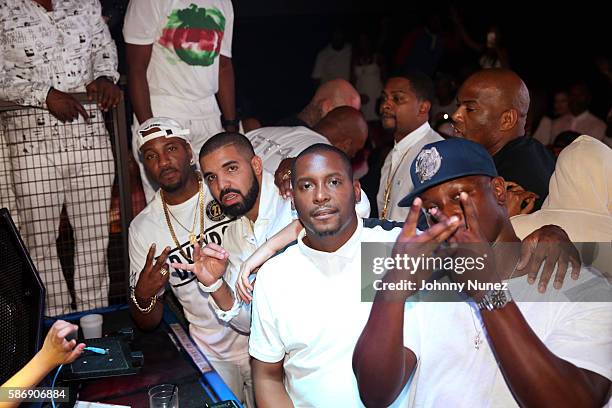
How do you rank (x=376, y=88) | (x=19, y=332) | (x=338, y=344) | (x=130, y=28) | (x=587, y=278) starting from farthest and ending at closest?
(x=376, y=88) < (x=130, y=28) < (x=19, y=332) < (x=338, y=344) < (x=587, y=278)

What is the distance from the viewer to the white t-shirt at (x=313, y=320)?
2152mm

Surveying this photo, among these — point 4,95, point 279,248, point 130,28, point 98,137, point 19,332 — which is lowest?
point 19,332

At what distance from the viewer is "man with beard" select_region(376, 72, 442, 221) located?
3932 mm

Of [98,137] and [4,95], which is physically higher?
[4,95]

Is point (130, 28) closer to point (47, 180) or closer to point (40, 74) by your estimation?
point (40, 74)

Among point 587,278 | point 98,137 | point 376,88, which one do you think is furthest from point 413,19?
point 587,278

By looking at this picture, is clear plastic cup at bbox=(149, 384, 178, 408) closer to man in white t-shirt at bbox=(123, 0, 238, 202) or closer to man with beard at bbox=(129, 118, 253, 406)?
man with beard at bbox=(129, 118, 253, 406)

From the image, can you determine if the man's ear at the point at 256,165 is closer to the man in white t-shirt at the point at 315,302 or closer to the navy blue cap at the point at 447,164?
the man in white t-shirt at the point at 315,302

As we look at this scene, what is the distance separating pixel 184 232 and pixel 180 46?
1.33 meters

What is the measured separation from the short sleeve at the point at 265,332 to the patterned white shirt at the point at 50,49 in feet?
6.38

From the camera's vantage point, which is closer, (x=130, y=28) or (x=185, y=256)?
(x=185, y=256)

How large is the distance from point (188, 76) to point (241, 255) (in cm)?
150

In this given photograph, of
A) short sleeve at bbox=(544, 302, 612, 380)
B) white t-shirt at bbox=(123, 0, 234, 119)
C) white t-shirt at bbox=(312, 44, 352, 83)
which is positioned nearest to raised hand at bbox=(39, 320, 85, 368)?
short sleeve at bbox=(544, 302, 612, 380)

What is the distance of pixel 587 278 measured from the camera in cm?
196
